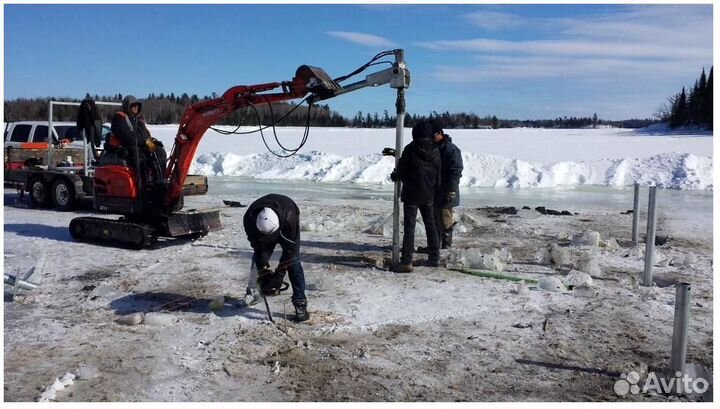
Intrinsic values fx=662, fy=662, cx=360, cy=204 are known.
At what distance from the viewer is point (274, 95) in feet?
29.2

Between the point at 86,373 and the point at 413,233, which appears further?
the point at 413,233

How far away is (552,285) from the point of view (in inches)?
297

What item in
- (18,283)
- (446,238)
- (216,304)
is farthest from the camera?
(446,238)

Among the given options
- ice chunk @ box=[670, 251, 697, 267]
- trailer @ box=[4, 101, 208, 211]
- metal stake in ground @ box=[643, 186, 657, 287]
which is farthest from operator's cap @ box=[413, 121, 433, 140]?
trailer @ box=[4, 101, 208, 211]

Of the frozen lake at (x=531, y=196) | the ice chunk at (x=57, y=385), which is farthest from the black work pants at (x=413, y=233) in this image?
the frozen lake at (x=531, y=196)

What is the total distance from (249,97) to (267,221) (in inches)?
141

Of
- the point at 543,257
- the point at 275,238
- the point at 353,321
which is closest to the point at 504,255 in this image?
the point at 543,257

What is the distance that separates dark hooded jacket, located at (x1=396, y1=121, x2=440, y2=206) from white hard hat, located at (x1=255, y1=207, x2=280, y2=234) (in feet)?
8.72

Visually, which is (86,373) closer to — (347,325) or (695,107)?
(347,325)

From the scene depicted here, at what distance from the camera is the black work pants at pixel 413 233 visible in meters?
8.31

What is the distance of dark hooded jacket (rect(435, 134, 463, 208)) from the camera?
30.7 feet

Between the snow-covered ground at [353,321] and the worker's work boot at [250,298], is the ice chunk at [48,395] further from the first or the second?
the worker's work boot at [250,298]

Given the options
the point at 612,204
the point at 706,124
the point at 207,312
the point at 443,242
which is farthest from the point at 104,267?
the point at 706,124

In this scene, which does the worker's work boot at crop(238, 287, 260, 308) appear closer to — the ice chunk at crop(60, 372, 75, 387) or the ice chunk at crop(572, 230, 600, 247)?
the ice chunk at crop(60, 372, 75, 387)
